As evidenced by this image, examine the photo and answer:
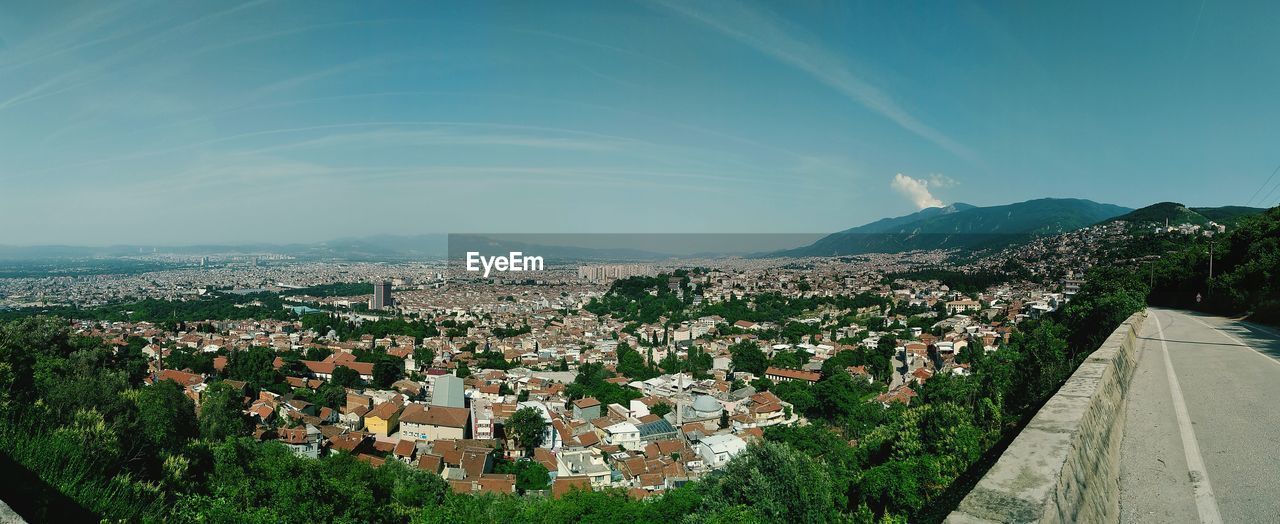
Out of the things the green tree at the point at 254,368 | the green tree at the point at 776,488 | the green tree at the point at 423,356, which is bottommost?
the green tree at the point at 423,356

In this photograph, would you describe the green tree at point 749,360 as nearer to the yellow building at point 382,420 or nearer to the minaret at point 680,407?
the minaret at point 680,407

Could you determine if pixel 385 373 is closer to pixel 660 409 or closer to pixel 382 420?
pixel 382 420

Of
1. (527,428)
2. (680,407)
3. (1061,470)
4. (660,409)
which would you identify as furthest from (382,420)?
(1061,470)

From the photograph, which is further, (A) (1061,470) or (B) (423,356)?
(B) (423,356)

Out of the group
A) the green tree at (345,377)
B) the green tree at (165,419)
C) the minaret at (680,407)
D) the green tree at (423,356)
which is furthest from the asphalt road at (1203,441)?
the green tree at (423,356)

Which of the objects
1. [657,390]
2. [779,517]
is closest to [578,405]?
[657,390]
